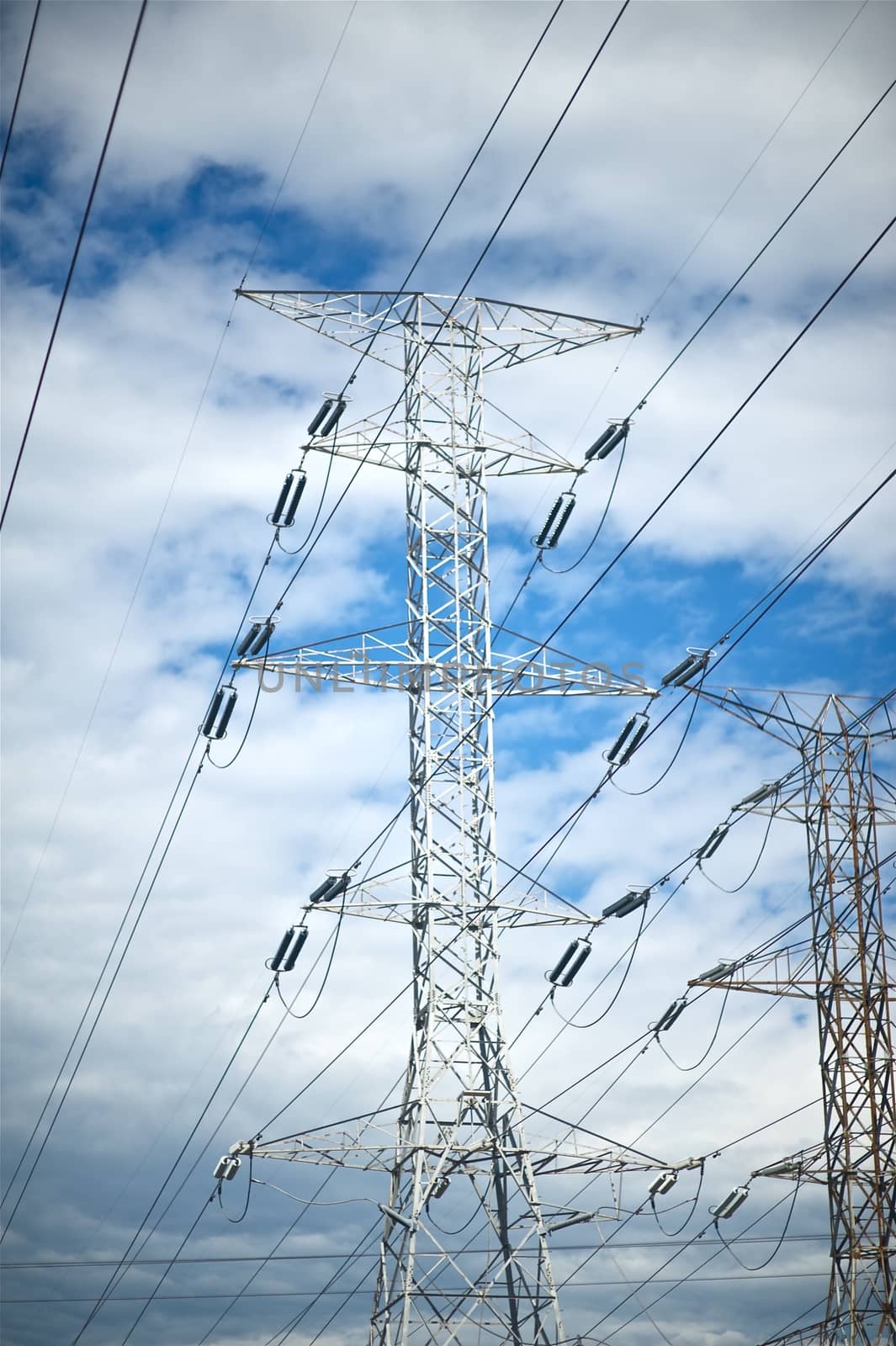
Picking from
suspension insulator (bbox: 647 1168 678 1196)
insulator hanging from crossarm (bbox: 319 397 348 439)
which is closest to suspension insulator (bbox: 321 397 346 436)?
insulator hanging from crossarm (bbox: 319 397 348 439)

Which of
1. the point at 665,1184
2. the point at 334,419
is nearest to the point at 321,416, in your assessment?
the point at 334,419

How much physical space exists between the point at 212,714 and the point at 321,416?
4.98m

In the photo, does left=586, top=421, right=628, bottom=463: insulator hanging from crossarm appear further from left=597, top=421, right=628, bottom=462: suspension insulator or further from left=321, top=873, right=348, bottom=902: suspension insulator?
left=321, top=873, right=348, bottom=902: suspension insulator

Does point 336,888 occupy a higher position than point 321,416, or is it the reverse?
point 321,416

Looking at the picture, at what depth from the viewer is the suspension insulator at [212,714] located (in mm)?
24016

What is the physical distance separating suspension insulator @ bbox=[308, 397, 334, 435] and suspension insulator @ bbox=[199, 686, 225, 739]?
434 centimetres

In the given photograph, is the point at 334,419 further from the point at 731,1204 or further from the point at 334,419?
the point at 731,1204

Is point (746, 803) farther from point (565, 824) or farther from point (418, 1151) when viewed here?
point (418, 1151)

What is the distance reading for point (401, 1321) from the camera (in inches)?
788

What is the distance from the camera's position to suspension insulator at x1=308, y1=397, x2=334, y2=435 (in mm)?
24031

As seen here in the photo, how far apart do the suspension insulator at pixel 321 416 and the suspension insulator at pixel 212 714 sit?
14.2 ft

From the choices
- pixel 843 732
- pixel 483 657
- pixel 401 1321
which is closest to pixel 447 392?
pixel 483 657

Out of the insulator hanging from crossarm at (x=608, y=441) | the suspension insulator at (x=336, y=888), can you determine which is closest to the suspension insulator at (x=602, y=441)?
the insulator hanging from crossarm at (x=608, y=441)

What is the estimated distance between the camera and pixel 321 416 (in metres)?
24.2
